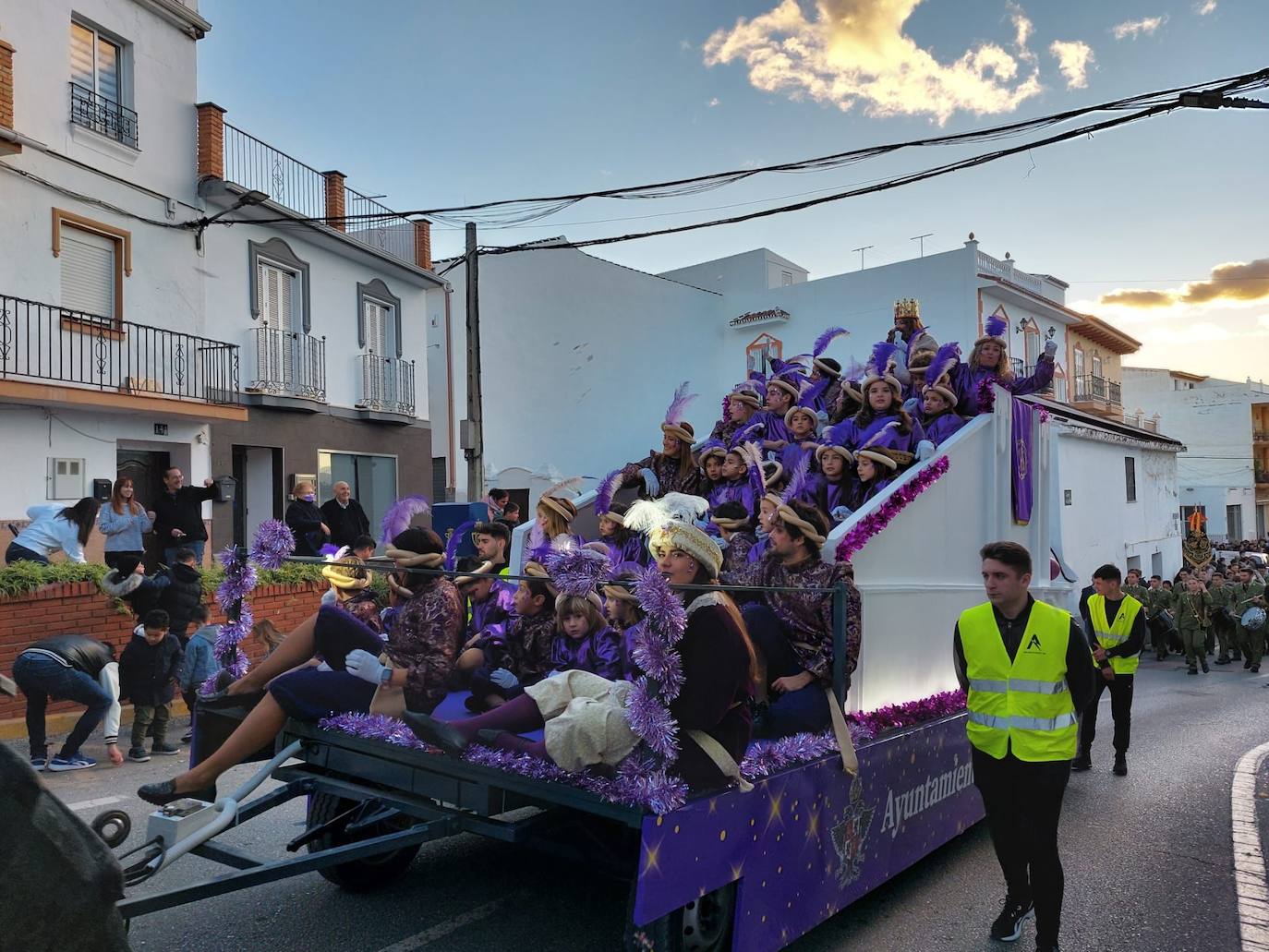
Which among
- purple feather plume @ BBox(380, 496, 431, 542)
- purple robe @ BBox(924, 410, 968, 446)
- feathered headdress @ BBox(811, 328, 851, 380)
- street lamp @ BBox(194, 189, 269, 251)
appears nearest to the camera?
purple feather plume @ BBox(380, 496, 431, 542)

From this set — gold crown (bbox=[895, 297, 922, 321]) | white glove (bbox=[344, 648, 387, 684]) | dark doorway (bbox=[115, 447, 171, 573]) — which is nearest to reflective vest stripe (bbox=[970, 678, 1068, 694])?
white glove (bbox=[344, 648, 387, 684])

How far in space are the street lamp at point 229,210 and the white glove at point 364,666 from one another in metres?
13.4

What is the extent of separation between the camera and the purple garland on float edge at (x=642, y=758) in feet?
10.0

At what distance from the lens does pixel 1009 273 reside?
1151 inches

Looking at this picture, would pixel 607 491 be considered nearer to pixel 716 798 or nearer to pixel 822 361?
pixel 822 361

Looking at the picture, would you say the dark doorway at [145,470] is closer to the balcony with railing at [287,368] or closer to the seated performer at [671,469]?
the balcony with railing at [287,368]

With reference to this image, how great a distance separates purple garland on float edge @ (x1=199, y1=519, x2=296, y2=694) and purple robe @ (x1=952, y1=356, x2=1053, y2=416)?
497 cm

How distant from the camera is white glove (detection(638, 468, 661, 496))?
7434 millimetres

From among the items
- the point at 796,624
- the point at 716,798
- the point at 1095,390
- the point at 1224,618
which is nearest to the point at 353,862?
the point at 716,798

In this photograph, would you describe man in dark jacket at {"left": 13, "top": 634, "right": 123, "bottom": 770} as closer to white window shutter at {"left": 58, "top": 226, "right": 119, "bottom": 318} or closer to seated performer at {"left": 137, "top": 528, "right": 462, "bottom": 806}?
seated performer at {"left": 137, "top": 528, "right": 462, "bottom": 806}

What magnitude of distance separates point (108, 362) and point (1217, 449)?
5246 cm

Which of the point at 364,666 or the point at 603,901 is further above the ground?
Result: the point at 364,666

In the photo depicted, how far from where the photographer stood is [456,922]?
13.7ft

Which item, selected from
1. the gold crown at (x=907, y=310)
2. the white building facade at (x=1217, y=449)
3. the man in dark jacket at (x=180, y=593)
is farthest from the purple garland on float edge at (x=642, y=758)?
the white building facade at (x=1217, y=449)
